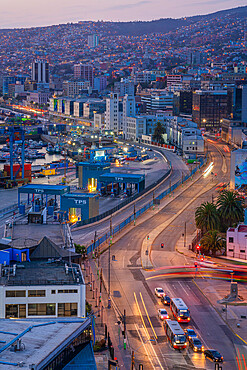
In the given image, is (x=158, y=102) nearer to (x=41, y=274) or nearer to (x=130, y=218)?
(x=130, y=218)

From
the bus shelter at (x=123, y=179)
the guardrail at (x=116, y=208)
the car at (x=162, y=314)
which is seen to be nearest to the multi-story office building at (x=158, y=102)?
the guardrail at (x=116, y=208)

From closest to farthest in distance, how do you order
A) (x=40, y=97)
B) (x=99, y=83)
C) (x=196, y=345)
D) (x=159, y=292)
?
(x=196, y=345) < (x=159, y=292) < (x=40, y=97) < (x=99, y=83)

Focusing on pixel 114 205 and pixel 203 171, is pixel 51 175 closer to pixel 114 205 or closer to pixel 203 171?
pixel 203 171

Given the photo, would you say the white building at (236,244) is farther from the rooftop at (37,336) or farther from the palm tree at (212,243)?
the rooftop at (37,336)

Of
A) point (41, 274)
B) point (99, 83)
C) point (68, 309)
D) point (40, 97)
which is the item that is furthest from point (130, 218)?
point (99, 83)

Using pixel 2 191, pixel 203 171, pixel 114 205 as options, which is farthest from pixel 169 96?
pixel 114 205
